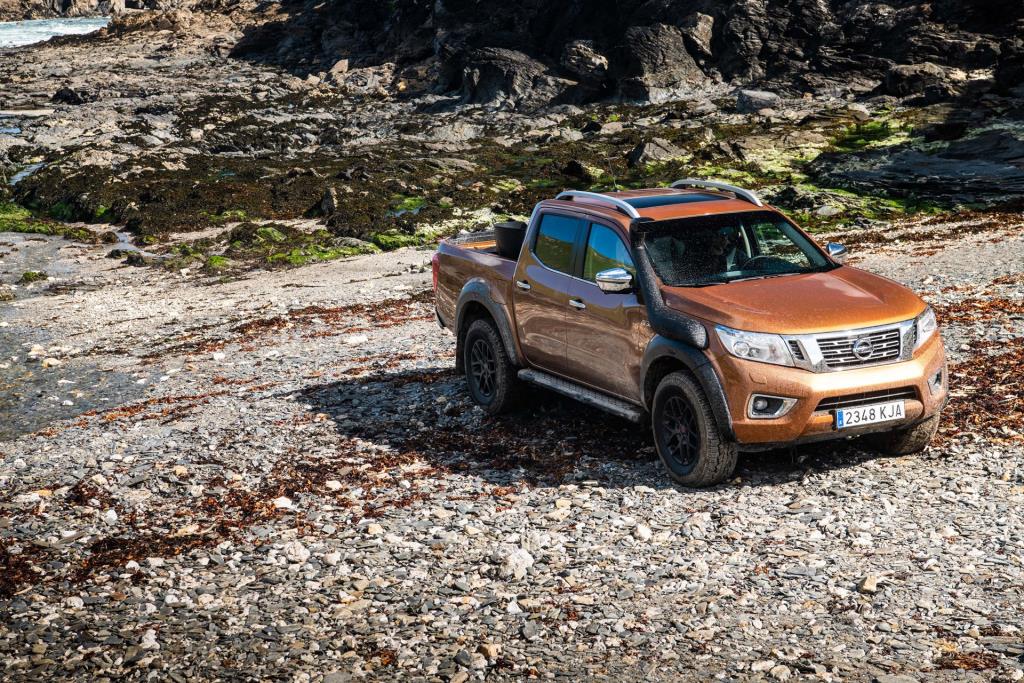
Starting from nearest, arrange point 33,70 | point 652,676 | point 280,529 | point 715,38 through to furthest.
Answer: point 652,676
point 280,529
point 715,38
point 33,70

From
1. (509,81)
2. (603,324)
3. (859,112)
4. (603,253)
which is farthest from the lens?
(509,81)

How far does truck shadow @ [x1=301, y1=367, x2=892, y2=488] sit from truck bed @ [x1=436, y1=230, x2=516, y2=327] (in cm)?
112

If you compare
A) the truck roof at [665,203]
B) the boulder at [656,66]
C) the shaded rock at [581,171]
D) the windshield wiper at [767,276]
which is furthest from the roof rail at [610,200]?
the boulder at [656,66]

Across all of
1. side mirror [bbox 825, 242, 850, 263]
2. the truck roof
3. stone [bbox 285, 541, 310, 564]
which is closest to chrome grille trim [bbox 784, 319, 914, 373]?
side mirror [bbox 825, 242, 850, 263]

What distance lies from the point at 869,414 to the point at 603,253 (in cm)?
271

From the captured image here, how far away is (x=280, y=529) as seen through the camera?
8.25 m

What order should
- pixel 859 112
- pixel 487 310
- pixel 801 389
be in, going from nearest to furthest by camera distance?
pixel 801 389, pixel 487 310, pixel 859 112

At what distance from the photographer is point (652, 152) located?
39562mm

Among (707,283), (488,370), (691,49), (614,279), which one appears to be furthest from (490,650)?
(691,49)

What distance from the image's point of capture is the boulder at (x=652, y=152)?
129ft

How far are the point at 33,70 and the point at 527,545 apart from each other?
77.8 m

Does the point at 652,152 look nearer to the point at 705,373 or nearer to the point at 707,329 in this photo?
the point at 707,329

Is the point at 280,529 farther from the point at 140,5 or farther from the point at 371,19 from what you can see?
the point at 140,5

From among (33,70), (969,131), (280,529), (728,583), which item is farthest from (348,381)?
(33,70)
